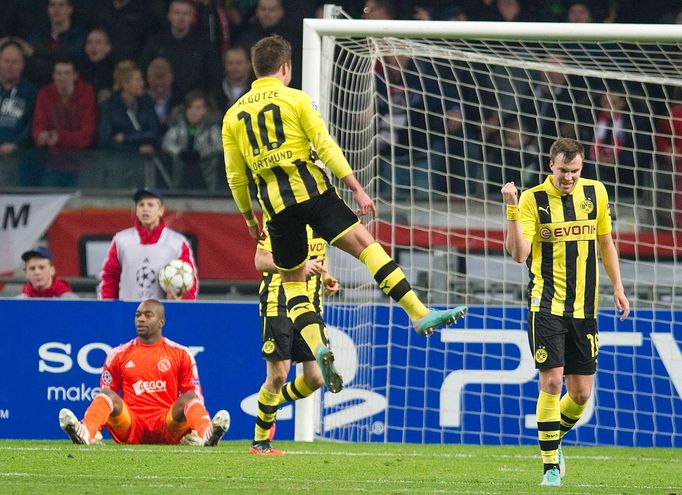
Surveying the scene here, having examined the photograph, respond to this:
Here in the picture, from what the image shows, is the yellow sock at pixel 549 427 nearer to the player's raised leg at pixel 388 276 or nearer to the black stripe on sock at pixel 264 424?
the player's raised leg at pixel 388 276

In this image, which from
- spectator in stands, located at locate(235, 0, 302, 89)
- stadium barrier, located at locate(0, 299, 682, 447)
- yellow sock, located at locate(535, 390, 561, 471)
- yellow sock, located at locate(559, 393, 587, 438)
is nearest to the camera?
yellow sock, located at locate(535, 390, 561, 471)

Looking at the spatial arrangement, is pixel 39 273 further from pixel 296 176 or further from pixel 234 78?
pixel 296 176

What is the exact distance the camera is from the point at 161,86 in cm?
1439

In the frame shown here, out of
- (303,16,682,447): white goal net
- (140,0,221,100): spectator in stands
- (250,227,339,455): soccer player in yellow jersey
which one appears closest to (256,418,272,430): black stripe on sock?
(250,227,339,455): soccer player in yellow jersey

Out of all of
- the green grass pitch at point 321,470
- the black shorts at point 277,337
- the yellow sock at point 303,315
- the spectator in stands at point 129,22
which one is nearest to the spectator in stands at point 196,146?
the spectator in stands at point 129,22

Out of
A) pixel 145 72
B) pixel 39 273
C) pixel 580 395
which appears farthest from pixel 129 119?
pixel 580 395

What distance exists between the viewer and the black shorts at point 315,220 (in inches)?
275

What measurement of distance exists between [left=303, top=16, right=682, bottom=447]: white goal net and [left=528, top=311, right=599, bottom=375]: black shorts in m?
3.04

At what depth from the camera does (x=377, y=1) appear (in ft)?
48.2

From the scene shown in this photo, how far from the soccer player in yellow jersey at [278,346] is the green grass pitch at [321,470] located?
276 millimetres

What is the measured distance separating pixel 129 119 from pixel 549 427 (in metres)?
7.98

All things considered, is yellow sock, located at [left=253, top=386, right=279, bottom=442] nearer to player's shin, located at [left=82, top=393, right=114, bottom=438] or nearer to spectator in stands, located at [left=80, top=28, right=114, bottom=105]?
player's shin, located at [left=82, top=393, right=114, bottom=438]

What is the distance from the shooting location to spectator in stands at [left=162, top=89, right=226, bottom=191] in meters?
13.3

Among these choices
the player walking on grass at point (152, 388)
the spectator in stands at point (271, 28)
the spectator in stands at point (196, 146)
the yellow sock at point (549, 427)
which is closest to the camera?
the yellow sock at point (549, 427)
